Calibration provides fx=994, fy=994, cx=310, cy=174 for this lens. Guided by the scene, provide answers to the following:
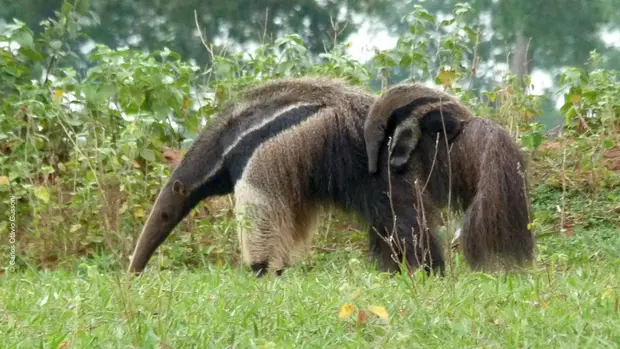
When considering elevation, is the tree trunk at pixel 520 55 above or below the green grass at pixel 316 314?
above

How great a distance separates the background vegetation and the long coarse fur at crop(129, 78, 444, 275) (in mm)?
310

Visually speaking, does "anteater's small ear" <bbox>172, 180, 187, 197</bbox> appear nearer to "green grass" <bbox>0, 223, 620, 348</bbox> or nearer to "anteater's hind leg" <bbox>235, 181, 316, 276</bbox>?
"anteater's hind leg" <bbox>235, 181, 316, 276</bbox>

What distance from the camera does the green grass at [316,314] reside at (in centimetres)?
340

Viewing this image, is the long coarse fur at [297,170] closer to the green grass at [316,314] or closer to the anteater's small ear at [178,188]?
the anteater's small ear at [178,188]

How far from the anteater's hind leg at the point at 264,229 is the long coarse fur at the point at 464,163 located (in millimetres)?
706

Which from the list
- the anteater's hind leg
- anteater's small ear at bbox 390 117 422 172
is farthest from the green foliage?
anteater's small ear at bbox 390 117 422 172

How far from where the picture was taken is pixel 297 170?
622 cm

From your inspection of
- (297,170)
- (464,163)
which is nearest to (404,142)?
(464,163)

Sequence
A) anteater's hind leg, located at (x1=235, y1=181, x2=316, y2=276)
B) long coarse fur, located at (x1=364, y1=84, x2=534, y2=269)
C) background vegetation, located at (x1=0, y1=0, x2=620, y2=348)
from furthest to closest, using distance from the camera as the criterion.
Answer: anteater's hind leg, located at (x1=235, y1=181, x2=316, y2=276), long coarse fur, located at (x1=364, y1=84, x2=534, y2=269), background vegetation, located at (x1=0, y1=0, x2=620, y2=348)

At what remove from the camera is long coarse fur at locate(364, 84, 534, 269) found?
550cm

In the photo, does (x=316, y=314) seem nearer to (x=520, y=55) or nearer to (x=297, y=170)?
(x=297, y=170)

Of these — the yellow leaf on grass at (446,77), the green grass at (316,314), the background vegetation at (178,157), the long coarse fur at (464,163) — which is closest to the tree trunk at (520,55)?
the background vegetation at (178,157)

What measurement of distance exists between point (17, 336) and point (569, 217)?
5.87 meters

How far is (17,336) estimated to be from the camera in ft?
11.6
